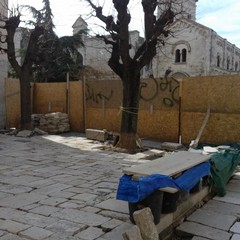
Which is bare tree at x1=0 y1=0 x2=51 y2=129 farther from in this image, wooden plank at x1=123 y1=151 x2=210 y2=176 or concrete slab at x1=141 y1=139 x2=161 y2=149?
wooden plank at x1=123 y1=151 x2=210 y2=176

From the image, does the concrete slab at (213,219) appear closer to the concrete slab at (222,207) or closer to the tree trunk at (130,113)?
the concrete slab at (222,207)

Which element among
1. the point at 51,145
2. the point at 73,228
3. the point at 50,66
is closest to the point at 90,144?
the point at 51,145

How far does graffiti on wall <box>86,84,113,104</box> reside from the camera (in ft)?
46.9

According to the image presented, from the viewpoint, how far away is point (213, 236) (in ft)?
14.3

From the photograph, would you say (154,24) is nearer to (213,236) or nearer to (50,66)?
(213,236)

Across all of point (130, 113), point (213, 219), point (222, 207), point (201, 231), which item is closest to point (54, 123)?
point (130, 113)

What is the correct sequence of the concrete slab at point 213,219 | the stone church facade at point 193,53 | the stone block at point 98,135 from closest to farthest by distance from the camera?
the concrete slab at point 213,219 < the stone block at point 98,135 < the stone church facade at point 193,53

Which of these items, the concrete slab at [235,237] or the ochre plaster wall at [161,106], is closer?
the concrete slab at [235,237]

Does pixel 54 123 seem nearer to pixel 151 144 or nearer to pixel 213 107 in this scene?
pixel 151 144

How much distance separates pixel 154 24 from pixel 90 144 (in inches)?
183

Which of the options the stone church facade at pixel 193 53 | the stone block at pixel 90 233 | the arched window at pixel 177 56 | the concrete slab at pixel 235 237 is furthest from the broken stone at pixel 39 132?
the arched window at pixel 177 56

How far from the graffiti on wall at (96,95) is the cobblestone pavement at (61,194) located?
13.5 ft

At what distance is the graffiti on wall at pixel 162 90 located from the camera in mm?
12320

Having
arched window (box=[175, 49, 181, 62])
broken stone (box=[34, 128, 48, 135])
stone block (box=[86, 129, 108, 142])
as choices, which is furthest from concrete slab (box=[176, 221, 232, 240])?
arched window (box=[175, 49, 181, 62])
